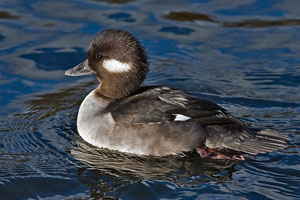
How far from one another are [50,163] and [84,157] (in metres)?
0.51

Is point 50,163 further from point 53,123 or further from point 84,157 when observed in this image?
point 53,123

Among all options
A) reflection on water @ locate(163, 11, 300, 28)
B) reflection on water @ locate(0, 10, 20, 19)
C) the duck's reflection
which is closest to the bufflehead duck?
the duck's reflection

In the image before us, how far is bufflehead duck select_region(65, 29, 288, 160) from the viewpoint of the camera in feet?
27.0

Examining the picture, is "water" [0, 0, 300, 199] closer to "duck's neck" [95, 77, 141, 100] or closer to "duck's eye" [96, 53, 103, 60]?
"duck's neck" [95, 77, 141, 100]

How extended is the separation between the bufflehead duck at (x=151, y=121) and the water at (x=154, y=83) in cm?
17

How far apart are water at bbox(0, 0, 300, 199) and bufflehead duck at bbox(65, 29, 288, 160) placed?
0.17 meters

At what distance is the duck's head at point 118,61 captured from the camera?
8734 mm

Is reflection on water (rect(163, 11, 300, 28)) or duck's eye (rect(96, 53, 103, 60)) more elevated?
reflection on water (rect(163, 11, 300, 28))

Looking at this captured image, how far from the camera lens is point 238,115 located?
9594mm

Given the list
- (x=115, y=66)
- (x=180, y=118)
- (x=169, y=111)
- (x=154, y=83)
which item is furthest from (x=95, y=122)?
(x=154, y=83)

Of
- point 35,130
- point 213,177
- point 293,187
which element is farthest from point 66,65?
point 293,187

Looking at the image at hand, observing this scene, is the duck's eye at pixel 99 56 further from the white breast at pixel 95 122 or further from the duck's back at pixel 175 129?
the duck's back at pixel 175 129

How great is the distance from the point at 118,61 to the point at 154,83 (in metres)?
2.48

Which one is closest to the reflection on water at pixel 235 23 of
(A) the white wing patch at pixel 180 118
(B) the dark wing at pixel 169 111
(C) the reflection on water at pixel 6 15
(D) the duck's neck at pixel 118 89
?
(C) the reflection on water at pixel 6 15
